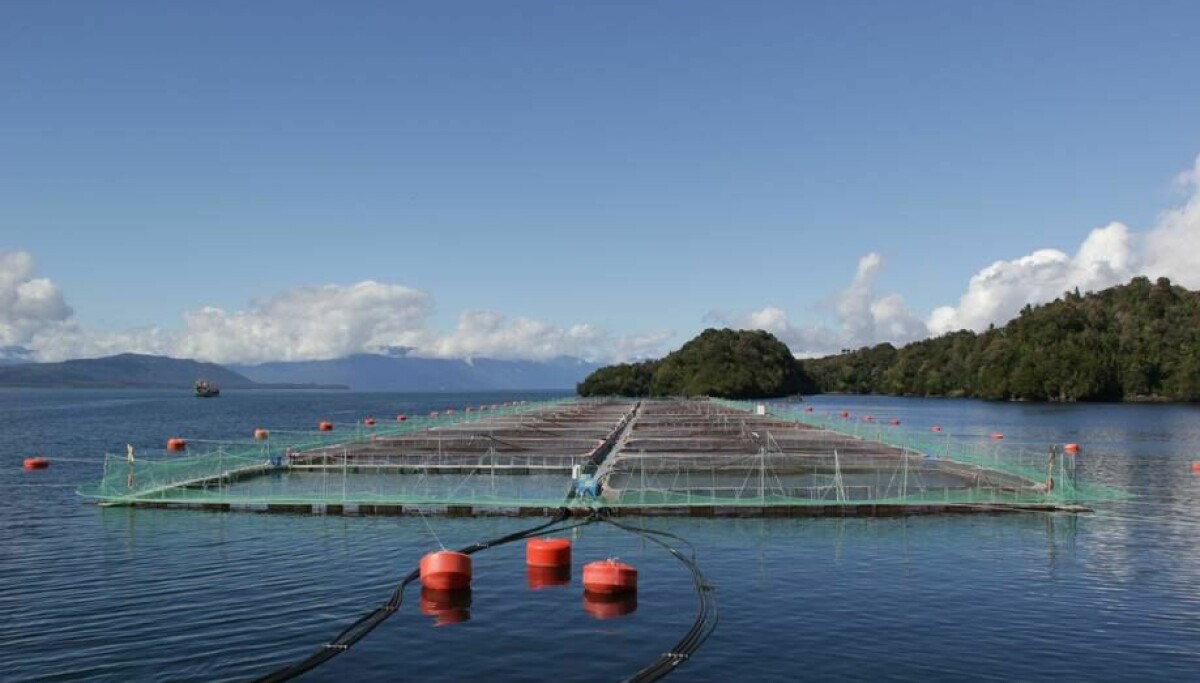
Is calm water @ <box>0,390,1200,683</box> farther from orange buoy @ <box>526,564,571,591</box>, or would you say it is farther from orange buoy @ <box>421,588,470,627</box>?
orange buoy @ <box>526,564,571,591</box>

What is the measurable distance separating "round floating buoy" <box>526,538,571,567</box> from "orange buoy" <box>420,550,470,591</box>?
3796 millimetres

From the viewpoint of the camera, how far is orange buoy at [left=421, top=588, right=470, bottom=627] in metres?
32.8

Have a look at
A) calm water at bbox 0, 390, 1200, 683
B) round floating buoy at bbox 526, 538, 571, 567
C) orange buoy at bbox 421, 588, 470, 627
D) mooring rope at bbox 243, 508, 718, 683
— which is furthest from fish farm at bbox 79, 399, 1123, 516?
orange buoy at bbox 421, 588, 470, 627

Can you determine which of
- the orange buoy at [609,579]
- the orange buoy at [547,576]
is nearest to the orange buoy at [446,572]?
the orange buoy at [547,576]

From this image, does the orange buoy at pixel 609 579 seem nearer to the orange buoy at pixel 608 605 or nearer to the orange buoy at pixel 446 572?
the orange buoy at pixel 608 605

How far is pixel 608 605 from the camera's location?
34.4m

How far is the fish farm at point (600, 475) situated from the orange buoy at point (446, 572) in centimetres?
1589

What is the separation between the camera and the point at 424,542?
46.2 m

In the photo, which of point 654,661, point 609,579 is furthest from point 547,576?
point 654,661

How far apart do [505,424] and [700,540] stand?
252ft

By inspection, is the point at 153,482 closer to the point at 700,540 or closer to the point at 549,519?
the point at 549,519

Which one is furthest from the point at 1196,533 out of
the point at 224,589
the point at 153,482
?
the point at 153,482

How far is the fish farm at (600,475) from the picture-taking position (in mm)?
53500

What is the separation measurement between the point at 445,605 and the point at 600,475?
30.7 meters
